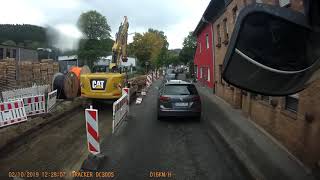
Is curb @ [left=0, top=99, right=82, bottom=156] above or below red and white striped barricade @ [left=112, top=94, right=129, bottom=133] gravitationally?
below

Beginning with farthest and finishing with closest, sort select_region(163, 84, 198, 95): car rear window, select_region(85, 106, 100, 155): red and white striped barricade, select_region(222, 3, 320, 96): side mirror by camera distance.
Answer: select_region(163, 84, 198, 95): car rear window, select_region(85, 106, 100, 155): red and white striped barricade, select_region(222, 3, 320, 96): side mirror

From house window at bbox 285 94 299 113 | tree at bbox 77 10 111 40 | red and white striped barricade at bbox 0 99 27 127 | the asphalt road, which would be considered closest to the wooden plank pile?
red and white striped barricade at bbox 0 99 27 127

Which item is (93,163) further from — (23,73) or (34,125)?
(23,73)

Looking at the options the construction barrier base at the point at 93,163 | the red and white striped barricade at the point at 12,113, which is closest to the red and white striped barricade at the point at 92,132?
the construction barrier base at the point at 93,163

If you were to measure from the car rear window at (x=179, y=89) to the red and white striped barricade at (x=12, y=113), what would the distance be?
4781mm

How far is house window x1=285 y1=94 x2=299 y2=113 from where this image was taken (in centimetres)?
759

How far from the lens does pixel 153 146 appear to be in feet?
27.4

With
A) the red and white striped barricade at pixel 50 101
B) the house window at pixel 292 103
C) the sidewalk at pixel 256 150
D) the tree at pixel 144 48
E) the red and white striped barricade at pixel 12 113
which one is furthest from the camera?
the tree at pixel 144 48

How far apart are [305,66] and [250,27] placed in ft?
2.67

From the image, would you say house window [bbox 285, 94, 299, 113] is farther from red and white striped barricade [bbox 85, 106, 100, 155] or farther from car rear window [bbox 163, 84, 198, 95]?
red and white striped barricade [bbox 85, 106, 100, 155]

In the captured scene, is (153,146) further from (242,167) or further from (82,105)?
(82,105)

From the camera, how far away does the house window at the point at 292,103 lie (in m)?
7.59

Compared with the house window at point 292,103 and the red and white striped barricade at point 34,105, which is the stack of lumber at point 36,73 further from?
the house window at point 292,103

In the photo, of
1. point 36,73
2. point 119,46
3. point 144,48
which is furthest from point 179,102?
point 144,48
